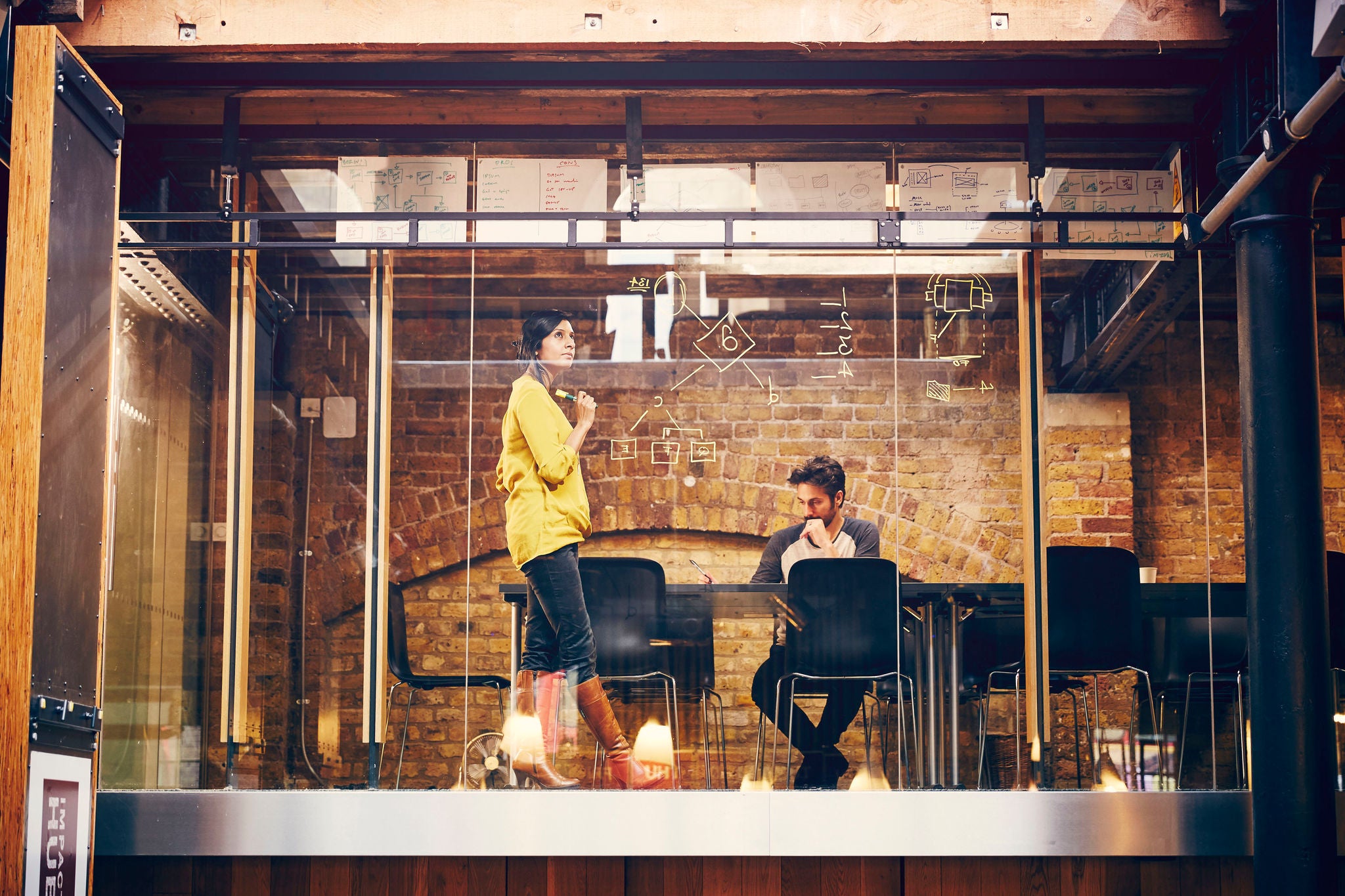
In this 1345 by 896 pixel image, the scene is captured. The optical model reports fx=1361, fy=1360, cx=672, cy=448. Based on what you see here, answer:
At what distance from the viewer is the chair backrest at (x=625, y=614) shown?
518 centimetres

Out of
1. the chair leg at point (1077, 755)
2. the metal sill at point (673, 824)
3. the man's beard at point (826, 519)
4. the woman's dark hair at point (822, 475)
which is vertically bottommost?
the metal sill at point (673, 824)

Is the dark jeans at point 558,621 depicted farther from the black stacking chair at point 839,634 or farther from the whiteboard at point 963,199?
the whiteboard at point 963,199

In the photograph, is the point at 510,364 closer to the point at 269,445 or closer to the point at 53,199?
the point at 269,445

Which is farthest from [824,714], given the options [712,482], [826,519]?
[712,482]

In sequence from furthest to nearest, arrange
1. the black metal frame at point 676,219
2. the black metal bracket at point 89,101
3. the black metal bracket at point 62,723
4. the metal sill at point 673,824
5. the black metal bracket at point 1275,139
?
the black metal frame at point 676,219
the metal sill at point 673,824
the black metal bracket at point 1275,139
the black metal bracket at point 89,101
the black metal bracket at point 62,723

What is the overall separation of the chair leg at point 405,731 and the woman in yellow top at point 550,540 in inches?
16.1

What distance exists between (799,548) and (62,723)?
2737 millimetres

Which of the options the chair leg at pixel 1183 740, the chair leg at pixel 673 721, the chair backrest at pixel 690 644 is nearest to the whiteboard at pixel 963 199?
the chair backrest at pixel 690 644

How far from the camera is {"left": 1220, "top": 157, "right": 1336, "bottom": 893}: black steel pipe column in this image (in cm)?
443

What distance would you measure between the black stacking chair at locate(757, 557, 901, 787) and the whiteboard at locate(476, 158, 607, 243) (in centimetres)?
165

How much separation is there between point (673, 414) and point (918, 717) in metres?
1.51

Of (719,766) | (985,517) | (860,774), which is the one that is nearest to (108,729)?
(719,766)

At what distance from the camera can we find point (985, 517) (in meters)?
5.36

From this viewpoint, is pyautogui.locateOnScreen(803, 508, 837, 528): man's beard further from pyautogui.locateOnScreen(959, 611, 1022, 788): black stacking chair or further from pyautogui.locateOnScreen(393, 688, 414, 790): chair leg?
pyautogui.locateOnScreen(393, 688, 414, 790): chair leg
